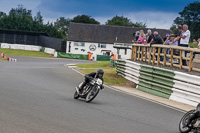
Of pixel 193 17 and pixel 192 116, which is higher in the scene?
pixel 193 17

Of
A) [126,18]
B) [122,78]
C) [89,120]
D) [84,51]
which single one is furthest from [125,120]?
[126,18]

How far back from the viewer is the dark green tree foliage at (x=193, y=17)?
10300 centimetres

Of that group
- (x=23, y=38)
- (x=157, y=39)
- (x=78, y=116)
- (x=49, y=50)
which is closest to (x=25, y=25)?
(x=23, y=38)

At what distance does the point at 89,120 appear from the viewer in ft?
30.0

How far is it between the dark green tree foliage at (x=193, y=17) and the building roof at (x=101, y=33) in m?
17.5

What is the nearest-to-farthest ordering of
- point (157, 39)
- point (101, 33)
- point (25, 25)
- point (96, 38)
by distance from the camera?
point (157, 39)
point (96, 38)
point (101, 33)
point (25, 25)

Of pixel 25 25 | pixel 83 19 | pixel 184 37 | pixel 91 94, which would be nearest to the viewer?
pixel 91 94

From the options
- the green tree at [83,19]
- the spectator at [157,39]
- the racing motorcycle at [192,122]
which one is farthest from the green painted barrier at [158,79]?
the green tree at [83,19]

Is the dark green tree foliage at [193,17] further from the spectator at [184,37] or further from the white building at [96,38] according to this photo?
the spectator at [184,37]

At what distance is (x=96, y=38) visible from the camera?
87.8 meters

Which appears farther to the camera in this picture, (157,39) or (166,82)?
(157,39)

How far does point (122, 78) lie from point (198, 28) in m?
84.2

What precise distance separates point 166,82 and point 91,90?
507 centimetres

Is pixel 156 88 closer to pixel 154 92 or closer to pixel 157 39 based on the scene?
pixel 154 92
